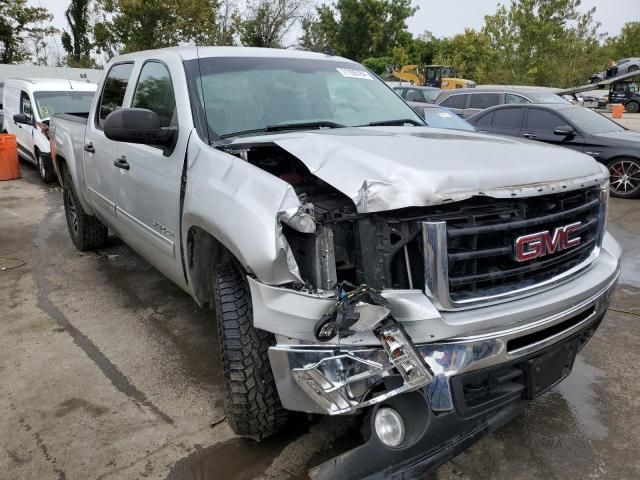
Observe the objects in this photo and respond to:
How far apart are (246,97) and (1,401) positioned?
7.34 feet

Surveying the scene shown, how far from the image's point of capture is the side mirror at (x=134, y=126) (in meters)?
2.85

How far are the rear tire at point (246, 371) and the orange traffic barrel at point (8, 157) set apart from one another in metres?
9.53

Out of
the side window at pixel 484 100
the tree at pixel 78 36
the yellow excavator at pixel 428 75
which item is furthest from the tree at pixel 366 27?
the side window at pixel 484 100

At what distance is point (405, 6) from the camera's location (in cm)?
4434

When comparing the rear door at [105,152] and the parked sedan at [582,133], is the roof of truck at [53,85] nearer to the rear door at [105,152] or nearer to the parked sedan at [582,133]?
the rear door at [105,152]

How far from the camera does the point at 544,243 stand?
2.23 meters

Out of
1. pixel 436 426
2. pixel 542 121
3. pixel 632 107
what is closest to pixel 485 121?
pixel 542 121

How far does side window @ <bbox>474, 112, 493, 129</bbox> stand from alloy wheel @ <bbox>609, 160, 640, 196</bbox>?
7.33 ft

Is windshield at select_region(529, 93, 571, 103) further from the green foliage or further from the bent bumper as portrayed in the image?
the green foliage

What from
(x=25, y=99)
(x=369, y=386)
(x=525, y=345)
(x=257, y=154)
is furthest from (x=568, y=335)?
(x=25, y=99)

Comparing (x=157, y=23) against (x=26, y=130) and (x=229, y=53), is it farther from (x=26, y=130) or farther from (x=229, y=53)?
(x=229, y=53)

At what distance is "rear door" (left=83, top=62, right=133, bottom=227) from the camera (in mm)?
4023

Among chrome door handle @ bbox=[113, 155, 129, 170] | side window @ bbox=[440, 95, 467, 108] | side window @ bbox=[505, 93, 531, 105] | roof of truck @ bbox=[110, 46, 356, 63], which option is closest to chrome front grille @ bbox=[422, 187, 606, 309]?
roof of truck @ bbox=[110, 46, 356, 63]

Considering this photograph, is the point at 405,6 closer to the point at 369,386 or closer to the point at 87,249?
the point at 87,249
